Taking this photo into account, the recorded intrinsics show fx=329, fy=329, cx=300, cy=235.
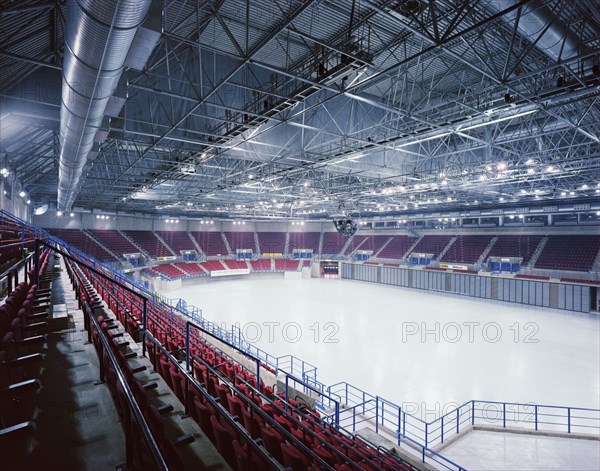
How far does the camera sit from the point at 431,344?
15.8 meters

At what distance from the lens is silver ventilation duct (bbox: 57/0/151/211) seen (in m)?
3.68

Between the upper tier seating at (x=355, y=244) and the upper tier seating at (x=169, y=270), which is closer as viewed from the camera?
the upper tier seating at (x=169, y=270)

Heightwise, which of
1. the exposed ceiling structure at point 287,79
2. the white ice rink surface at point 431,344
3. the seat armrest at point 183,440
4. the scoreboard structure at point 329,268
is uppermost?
the exposed ceiling structure at point 287,79

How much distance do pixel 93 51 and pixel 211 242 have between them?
4009cm

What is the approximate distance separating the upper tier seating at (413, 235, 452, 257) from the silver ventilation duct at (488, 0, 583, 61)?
1176 inches

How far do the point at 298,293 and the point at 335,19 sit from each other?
24.2 meters

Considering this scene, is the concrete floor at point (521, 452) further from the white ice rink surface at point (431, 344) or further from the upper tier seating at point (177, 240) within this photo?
the upper tier seating at point (177, 240)

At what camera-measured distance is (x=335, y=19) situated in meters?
8.12

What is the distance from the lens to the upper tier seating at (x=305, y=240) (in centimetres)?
4647

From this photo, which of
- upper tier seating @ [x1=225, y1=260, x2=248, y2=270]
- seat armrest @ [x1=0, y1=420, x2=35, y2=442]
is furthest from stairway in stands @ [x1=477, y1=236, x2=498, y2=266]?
seat armrest @ [x1=0, y1=420, x2=35, y2=442]

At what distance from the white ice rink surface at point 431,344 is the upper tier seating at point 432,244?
8.29m

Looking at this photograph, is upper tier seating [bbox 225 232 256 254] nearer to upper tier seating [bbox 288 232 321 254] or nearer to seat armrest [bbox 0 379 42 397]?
upper tier seating [bbox 288 232 321 254]

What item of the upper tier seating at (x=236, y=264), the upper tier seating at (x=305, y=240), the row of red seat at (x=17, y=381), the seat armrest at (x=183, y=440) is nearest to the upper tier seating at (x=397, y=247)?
the upper tier seating at (x=305, y=240)

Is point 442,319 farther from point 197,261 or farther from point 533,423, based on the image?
point 197,261
